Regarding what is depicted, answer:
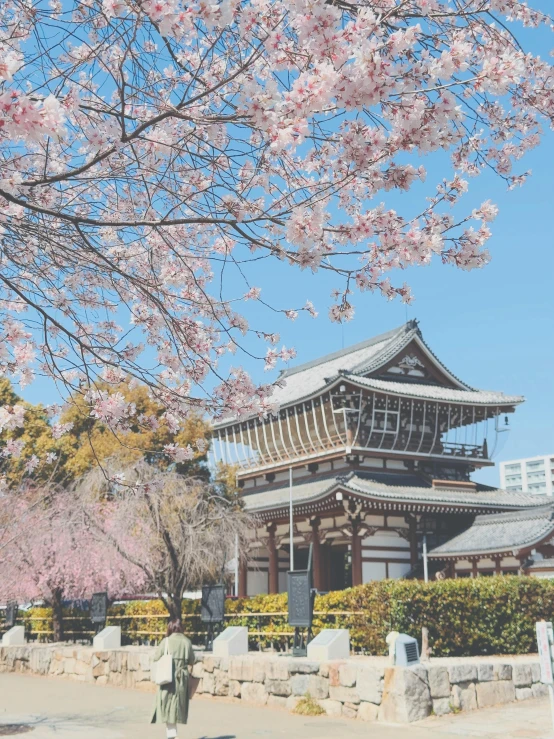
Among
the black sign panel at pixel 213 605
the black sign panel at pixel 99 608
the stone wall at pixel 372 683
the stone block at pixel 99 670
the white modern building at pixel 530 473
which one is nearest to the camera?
the stone wall at pixel 372 683

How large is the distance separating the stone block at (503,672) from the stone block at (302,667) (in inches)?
100

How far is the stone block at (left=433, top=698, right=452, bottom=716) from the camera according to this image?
9.77 metres

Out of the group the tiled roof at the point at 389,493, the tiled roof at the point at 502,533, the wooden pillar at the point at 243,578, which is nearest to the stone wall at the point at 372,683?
the tiled roof at the point at 502,533

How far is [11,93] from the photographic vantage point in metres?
3.32

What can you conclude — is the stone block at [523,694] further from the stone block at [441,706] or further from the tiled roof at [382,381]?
the tiled roof at [382,381]

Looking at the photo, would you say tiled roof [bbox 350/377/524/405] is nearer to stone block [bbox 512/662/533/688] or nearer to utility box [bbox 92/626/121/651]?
utility box [bbox 92/626/121/651]

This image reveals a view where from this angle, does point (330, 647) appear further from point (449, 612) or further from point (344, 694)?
point (449, 612)

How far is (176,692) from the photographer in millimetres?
8305

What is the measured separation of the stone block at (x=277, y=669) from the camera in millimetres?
11305

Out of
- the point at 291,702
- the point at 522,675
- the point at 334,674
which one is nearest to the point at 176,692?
the point at 334,674

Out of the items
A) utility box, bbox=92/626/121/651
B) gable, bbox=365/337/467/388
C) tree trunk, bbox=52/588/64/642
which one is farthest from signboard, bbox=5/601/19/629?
gable, bbox=365/337/467/388

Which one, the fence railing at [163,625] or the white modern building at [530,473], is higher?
the white modern building at [530,473]

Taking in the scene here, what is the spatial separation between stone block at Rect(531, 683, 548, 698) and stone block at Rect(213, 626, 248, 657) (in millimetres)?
4742

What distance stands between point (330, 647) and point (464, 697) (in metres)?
2.03
